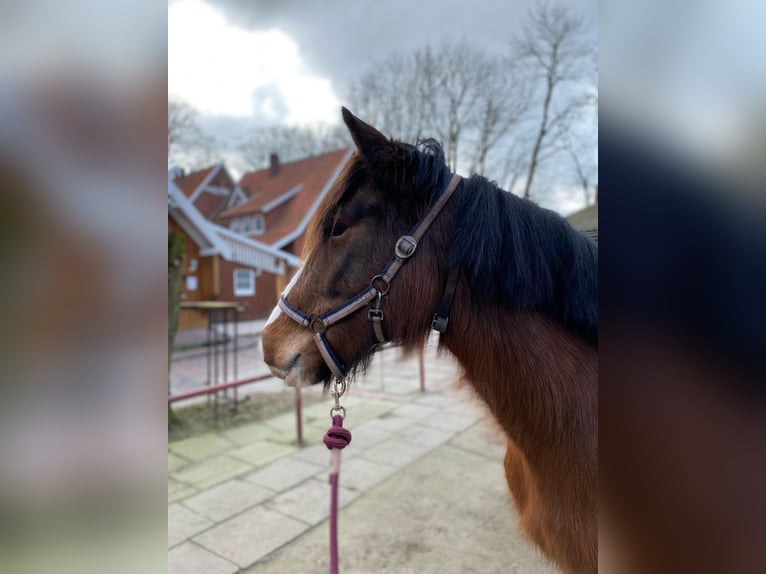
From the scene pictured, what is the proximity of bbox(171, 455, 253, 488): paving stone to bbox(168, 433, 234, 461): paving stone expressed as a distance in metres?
0.19

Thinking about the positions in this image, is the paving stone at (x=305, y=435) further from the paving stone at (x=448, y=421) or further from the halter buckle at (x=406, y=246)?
the halter buckle at (x=406, y=246)

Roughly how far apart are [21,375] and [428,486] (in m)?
3.64

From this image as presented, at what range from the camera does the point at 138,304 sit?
0.69 meters

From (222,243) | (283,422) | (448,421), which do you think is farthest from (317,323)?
(222,243)

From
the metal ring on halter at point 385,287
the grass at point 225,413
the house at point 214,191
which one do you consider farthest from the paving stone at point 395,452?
the house at point 214,191

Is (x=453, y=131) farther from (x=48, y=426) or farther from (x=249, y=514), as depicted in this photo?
(x=48, y=426)

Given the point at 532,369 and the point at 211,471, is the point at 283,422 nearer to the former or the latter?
the point at 211,471

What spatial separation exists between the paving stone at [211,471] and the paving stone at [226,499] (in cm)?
17

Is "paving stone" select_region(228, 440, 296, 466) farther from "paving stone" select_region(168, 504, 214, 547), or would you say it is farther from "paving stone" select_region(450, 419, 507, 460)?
"paving stone" select_region(450, 419, 507, 460)

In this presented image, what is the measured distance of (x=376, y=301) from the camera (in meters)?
1.32

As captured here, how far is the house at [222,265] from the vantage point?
41.1ft

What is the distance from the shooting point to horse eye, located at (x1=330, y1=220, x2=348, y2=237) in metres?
1.38

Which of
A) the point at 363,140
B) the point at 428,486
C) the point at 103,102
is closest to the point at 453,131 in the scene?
the point at 428,486

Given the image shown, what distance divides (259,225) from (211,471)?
778 inches
